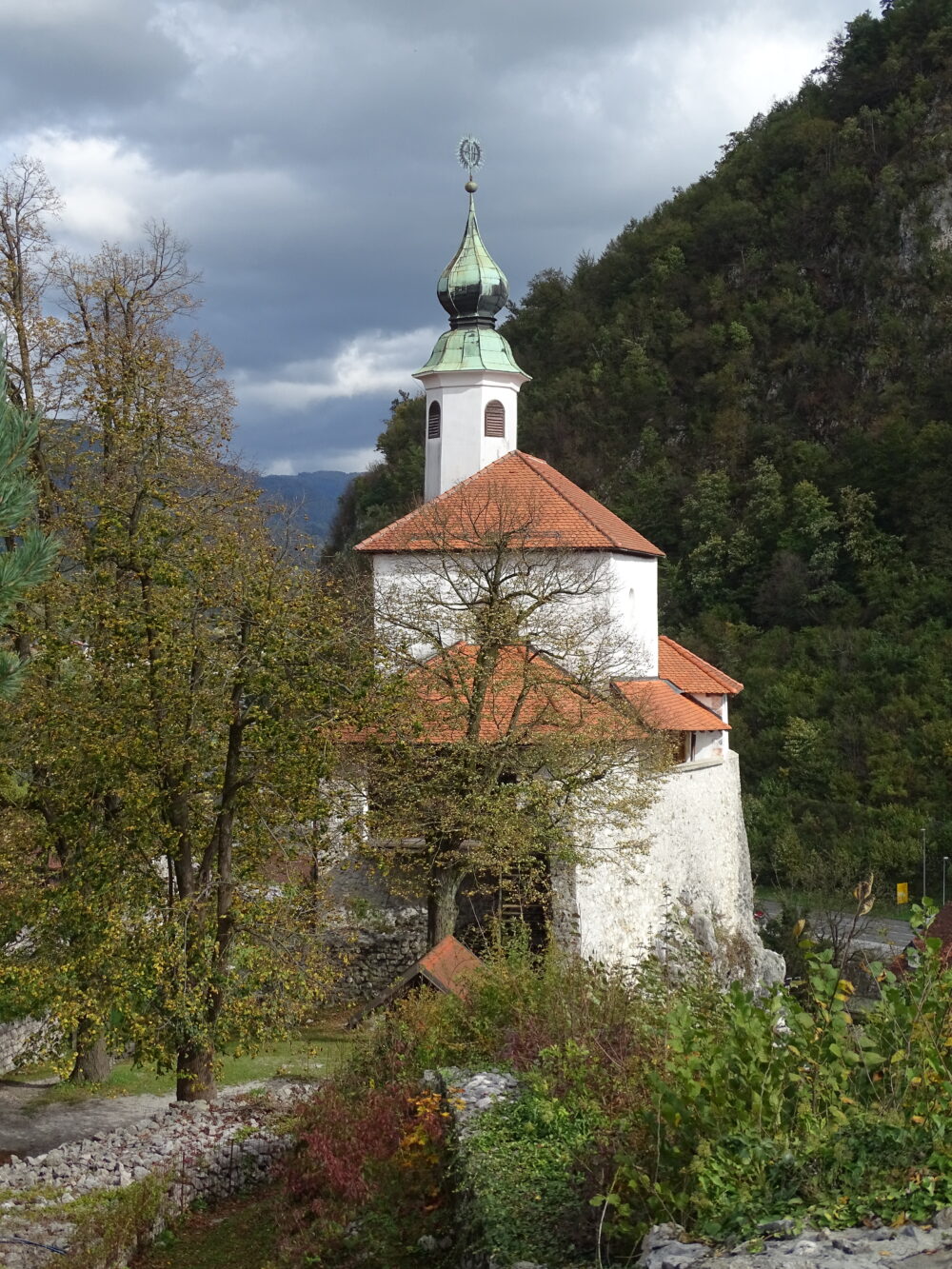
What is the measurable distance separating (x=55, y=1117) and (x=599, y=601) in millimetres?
11793

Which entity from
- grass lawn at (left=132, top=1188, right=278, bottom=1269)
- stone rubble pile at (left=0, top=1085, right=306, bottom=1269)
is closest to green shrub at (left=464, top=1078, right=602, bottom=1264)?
grass lawn at (left=132, top=1188, right=278, bottom=1269)

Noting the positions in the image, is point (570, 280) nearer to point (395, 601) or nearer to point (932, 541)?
point (932, 541)

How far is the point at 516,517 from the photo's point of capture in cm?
1994

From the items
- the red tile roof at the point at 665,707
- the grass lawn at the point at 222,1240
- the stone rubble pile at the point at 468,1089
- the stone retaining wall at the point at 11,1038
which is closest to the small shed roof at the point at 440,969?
the grass lawn at the point at 222,1240

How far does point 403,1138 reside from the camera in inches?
263

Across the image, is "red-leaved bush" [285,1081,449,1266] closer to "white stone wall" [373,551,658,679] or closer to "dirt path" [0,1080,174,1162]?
"dirt path" [0,1080,174,1162]

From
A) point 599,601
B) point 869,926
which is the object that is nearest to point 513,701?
point 599,601

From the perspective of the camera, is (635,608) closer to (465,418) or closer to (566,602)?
(566,602)

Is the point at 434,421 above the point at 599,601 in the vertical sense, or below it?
above

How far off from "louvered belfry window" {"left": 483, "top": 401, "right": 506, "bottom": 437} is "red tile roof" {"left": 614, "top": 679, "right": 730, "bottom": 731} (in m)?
6.80

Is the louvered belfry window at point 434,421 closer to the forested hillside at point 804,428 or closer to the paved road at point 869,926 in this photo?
the paved road at point 869,926

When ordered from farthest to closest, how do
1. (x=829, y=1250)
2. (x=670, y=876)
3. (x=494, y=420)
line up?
(x=494, y=420)
(x=670, y=876)
(x=829, y=1250)

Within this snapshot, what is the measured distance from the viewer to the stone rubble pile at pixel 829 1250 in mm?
3918

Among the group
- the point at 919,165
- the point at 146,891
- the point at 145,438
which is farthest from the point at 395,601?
the point at 919,165
